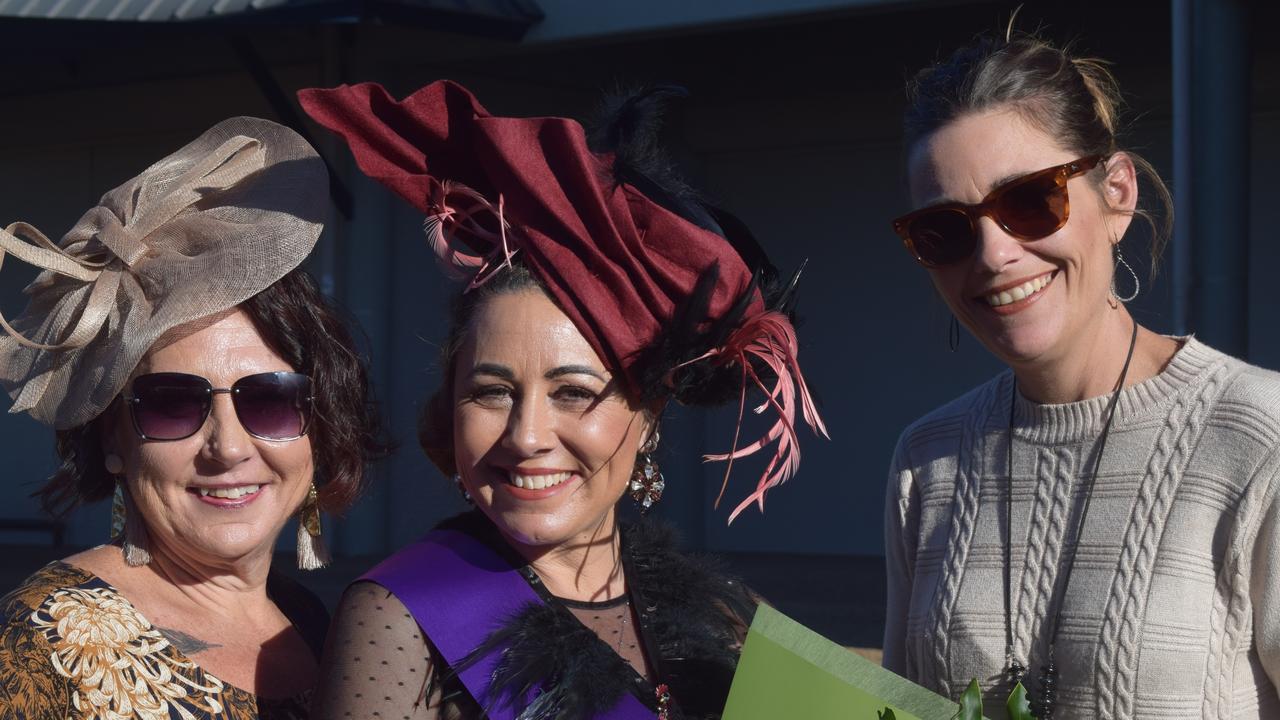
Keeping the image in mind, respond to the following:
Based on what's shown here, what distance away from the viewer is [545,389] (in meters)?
2.13

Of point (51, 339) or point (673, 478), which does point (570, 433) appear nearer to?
point (51, 339)

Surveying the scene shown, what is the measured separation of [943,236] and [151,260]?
1.26 m

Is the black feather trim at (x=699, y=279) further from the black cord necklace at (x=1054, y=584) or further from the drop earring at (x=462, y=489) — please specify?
the black cord necklace at (x=1054, y=584)

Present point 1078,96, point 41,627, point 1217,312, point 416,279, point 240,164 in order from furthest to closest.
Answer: point 416,279 → point 1217,312 → point 240,164 → point 1078,96 → point 41,627

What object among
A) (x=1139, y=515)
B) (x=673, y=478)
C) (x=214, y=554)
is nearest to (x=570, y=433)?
(x=214, y=554)

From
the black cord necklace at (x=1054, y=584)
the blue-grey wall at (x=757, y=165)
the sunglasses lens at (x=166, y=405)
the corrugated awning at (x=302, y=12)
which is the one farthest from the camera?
the blue-grey wall at (x=757, y=165)

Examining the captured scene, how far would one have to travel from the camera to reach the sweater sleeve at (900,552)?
2439 millimetres

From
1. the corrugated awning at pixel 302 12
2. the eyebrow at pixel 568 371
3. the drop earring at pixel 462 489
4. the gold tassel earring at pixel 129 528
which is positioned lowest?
the gold tassel earring at pixel 129 528

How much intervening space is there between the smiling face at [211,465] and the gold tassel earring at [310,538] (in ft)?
0.65

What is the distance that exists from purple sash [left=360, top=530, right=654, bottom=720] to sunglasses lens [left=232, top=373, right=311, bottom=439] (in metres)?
0.35

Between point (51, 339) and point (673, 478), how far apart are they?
872 cm

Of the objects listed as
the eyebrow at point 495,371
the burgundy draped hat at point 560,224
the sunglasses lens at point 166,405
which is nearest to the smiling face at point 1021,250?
the burgundy draped hat at point 560,224

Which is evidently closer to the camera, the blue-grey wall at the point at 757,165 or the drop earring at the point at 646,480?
the drop earring at the point at 646,480

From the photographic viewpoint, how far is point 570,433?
2.13 m
